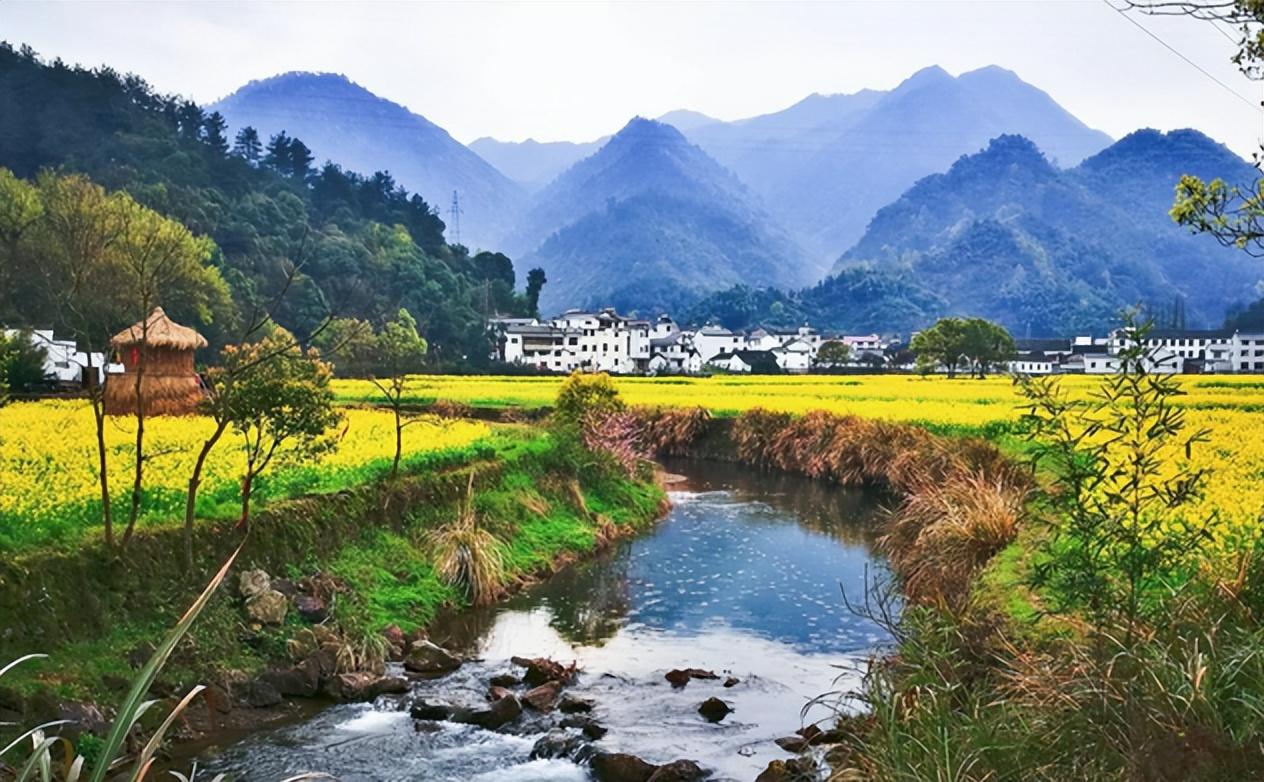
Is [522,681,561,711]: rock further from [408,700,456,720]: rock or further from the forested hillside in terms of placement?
the forested hillside

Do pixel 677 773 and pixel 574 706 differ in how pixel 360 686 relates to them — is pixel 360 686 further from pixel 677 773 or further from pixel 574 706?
pixel 677 773

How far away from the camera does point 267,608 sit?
1239cm

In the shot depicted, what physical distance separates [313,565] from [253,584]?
61.7 inches

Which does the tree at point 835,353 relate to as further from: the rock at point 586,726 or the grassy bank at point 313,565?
the rock at point 586,726

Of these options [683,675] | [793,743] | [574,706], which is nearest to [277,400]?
[574,706]

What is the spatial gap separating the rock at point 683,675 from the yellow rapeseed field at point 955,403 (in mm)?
5259

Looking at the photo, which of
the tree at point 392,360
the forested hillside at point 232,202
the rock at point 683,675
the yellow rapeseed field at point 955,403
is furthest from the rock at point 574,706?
the forested hillside at point 232,202

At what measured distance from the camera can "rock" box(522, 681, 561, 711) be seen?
1133 centimetres

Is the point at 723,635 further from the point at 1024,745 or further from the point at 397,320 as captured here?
the point at 397,320

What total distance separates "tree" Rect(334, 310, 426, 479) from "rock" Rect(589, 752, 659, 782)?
4568 millimetres

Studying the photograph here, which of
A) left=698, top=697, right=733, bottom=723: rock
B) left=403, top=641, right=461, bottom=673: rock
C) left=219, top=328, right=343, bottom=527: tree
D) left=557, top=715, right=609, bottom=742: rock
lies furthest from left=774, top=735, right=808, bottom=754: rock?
left=219, top=328, right=343, bottom=527: tree

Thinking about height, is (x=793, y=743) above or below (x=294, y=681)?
below

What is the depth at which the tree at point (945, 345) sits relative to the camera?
6325cm

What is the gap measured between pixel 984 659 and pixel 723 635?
5.47 m
